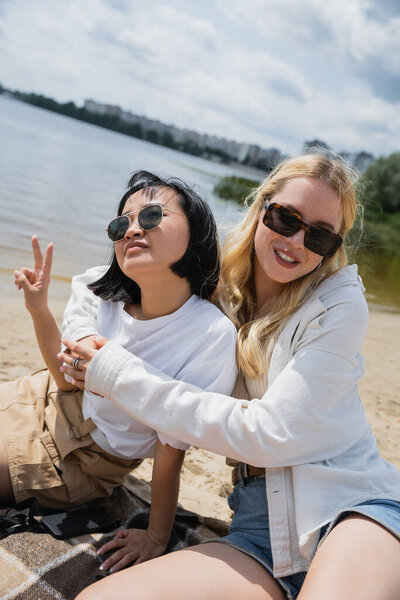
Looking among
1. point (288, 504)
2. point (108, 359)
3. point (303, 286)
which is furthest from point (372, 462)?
point (108, 359)

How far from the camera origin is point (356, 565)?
1901 mm

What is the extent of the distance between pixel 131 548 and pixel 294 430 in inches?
40.0

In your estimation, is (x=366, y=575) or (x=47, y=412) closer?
(x=366, y=575)

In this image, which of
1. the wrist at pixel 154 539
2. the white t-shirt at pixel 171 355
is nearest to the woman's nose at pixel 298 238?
the white t-shirt at pixel 171 355

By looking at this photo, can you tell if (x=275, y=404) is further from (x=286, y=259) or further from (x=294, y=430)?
(x=286, y=259)

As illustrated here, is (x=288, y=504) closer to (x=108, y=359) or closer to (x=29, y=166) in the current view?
(x=108, y=359)

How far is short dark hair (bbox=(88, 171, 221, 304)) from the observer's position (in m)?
2.69

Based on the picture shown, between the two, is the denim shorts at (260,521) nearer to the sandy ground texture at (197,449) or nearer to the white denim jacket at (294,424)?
the white denim jacket at (294,424)

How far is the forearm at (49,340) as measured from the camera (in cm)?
282

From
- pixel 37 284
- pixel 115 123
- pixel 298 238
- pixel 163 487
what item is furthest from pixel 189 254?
pixel 115 123

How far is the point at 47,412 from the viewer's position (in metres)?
2.88

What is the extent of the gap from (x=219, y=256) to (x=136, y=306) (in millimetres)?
533

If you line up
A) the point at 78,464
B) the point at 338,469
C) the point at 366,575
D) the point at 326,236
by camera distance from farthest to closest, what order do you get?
1. the point at 78,464
2. the point at 326,236
3. the point at 338,469
4. the point at 366,575

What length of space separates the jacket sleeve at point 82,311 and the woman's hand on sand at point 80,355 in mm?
115
